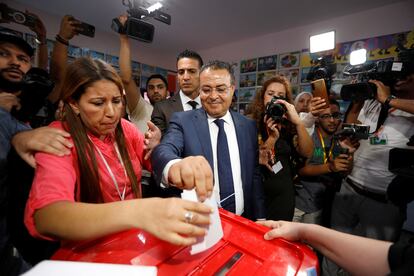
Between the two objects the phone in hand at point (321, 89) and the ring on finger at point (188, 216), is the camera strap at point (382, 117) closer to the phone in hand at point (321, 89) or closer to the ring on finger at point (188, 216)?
the phone in hand at point (321, 89)

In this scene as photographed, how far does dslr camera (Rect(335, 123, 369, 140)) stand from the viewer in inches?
70.2

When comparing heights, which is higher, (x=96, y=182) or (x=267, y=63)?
(x=267, y=63)

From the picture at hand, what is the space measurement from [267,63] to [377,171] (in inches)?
151

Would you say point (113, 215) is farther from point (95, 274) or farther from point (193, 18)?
point (193, 18)

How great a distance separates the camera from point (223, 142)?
1515mm

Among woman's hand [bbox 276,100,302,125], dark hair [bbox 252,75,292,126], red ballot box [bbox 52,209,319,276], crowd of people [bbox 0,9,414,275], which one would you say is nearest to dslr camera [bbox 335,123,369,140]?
crowd of people [bbox 0,9,414,275]

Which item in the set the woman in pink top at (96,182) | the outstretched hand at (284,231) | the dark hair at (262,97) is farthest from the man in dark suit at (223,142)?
the outstretched hand at (284,231)

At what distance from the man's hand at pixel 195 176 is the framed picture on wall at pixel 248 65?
521cm

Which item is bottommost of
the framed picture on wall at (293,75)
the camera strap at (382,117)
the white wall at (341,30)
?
the camera strap at (382,117)

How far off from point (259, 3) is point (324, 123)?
252 cm

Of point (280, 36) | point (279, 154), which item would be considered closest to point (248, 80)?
point (280, 36)

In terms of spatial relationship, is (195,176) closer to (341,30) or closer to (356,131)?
(356,131)

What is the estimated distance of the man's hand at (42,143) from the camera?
0.80 meters

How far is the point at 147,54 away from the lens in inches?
247
